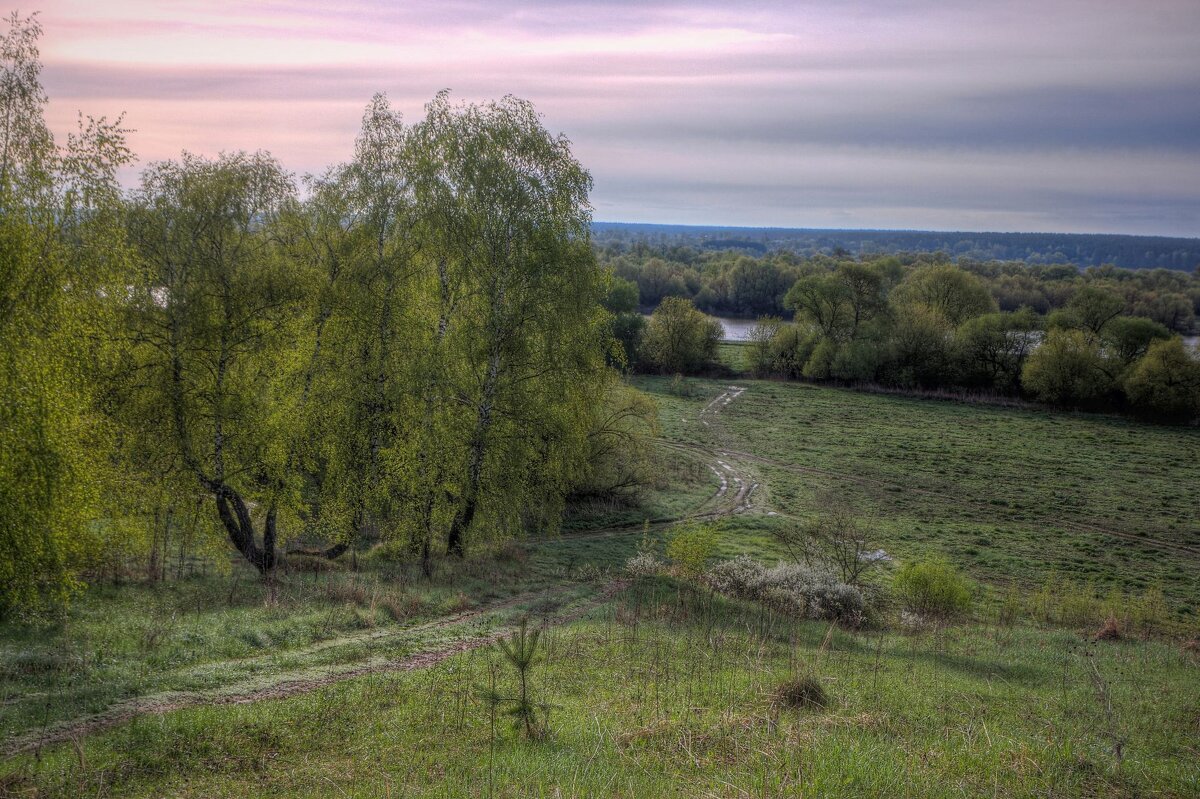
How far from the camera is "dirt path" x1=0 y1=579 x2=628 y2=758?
9.05 m

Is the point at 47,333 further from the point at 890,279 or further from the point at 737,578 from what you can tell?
the point at 890,279

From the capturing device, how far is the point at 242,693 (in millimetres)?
11000

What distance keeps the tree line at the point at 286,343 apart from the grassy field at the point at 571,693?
1999mm

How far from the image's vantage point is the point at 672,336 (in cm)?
8138

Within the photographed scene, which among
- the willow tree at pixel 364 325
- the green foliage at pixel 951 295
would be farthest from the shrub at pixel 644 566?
the green foliage at pixel 951 295

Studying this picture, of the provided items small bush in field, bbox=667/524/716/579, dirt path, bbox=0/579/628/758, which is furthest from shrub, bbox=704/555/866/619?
dirt path, bbox=0/579/628/758

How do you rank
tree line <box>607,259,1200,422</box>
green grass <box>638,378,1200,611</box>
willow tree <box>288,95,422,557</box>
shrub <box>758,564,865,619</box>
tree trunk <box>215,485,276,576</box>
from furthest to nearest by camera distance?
1. tree line <box>607,259,1200,422</box>
2. green grass <box>638,378,1200,611</box>
3. willow tree <box>288,95,422,557</box>
4. shrub <box>758,564,865,619</box>
5. tree trunk <box>215,485,276,576</box>

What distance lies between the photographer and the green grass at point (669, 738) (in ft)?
25.3

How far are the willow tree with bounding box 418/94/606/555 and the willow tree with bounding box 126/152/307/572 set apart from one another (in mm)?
4610

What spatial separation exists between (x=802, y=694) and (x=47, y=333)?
14.7 metres

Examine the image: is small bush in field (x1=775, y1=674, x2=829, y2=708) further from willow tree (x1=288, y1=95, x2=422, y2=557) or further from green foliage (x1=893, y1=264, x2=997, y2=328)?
green foliage (x1=893, y1=264, x2=997, y2=328)

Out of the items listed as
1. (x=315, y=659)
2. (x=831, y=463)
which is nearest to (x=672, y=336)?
(x=831, y=463)

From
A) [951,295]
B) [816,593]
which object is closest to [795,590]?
[816,593]

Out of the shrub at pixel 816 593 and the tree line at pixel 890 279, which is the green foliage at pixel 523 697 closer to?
the shrub at pixel 816 593
